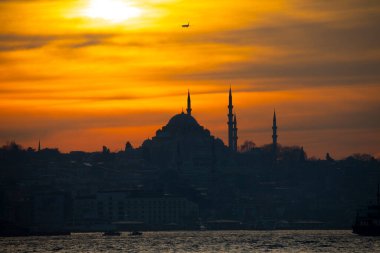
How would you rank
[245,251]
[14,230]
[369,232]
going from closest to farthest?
[245,251]
[369,232]
[14,230]

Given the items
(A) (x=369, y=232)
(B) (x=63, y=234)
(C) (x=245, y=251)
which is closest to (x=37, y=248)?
(C) (x=245, y=251)

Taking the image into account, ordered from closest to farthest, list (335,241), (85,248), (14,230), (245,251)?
(245,251) < (85,248) < (335,241) < (14,230)

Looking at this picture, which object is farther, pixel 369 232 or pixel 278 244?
pixel 369 232

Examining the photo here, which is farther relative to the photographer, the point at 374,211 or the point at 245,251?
the point at 374,211

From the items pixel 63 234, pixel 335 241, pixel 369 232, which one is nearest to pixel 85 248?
pixel 335 241

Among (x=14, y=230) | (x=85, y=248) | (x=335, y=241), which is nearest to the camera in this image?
(x=85, y=248)

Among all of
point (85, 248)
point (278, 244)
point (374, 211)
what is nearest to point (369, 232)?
point (374, 211)

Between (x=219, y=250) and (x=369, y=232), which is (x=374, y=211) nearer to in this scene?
(x=369, y=232)

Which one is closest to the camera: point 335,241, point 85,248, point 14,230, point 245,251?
point 245,251

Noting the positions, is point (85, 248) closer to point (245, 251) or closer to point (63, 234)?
point (245, 251)
